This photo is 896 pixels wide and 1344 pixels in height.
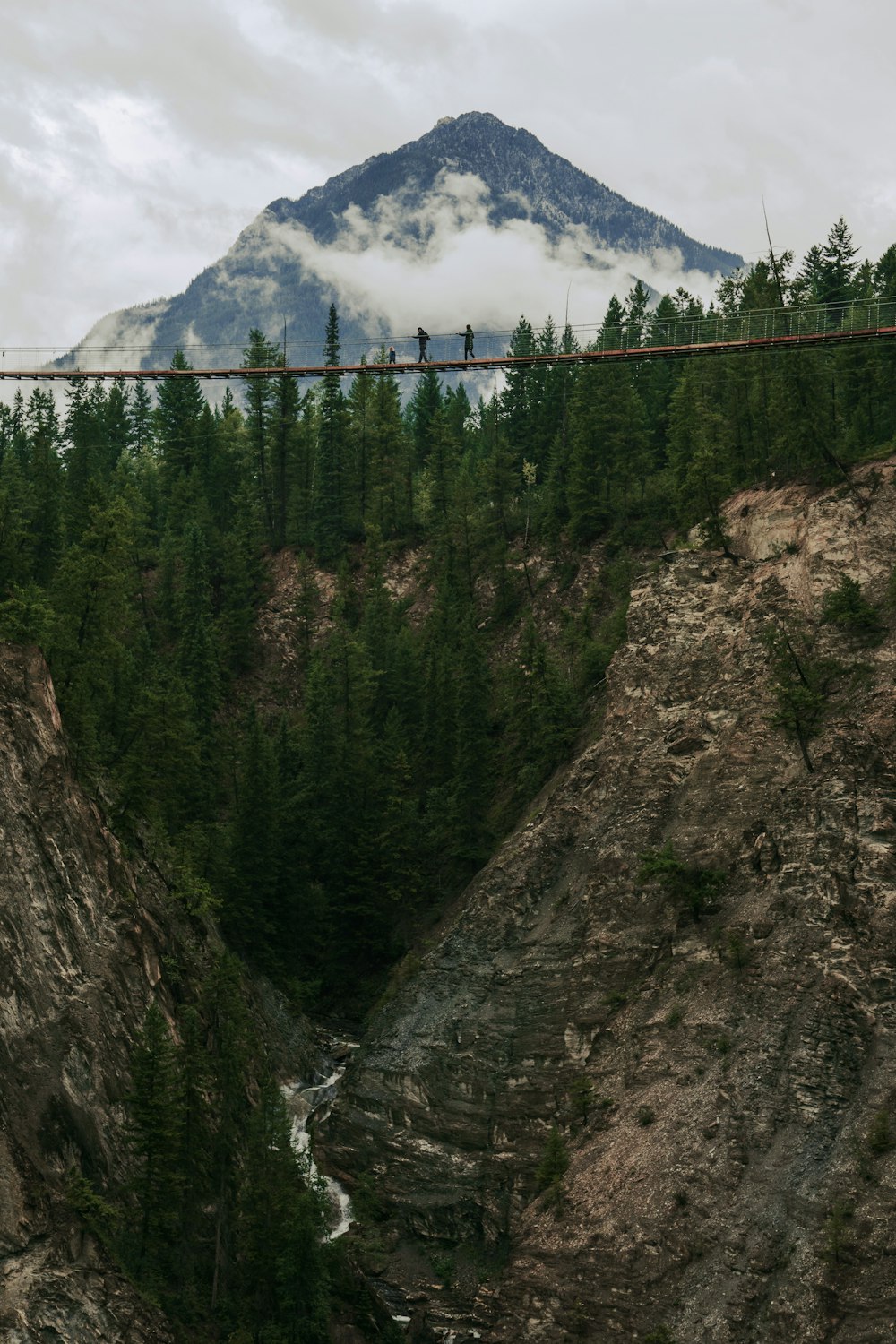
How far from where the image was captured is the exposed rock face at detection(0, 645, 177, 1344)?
43.8 m

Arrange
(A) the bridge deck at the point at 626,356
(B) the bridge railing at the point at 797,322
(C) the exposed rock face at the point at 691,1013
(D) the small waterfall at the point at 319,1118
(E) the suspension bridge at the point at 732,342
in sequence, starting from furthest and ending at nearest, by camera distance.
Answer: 1. (B) the bridge railing at the point at 797,322
2. (E) the suspension bridge at the point at 732,342
3. (A) the bridge deck at the point at 626,356
4. (D) the small waterfall at the point at 319,1118
5. (C) the exposed rock face at the point at 691,1013

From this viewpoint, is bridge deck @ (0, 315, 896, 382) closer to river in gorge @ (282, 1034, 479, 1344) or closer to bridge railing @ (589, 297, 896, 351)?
bridge railing @ (589, 297, 896, 351)

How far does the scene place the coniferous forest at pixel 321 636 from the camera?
52906 mm

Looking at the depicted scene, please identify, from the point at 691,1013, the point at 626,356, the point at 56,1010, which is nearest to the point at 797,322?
the point at 626,356

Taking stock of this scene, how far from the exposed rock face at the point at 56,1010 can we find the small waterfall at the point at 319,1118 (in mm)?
8915

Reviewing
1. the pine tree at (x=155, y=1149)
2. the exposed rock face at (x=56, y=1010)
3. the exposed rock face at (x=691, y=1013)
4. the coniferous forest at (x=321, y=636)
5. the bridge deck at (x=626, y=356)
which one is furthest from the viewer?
the bridge deck at (x=626, y=356)

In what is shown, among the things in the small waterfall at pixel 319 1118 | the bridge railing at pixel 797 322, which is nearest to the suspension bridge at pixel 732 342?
the bridge railing at pixel 797 322

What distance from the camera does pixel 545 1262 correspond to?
5109cm

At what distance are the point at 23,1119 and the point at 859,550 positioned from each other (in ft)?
133

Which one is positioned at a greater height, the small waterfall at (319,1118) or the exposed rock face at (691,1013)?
the exposed rock face at (691,1013)

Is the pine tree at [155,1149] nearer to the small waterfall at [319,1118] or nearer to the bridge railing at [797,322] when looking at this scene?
the small waterfall at [319,1118]

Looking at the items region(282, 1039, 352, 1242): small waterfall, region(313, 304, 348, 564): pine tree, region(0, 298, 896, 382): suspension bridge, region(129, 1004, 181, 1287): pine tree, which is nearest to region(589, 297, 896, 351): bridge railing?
region(0, 298, 896, 382): suspension bridge

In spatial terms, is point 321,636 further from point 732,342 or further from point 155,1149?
point 155,1149

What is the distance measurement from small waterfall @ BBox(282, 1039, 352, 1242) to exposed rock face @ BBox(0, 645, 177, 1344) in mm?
8915
